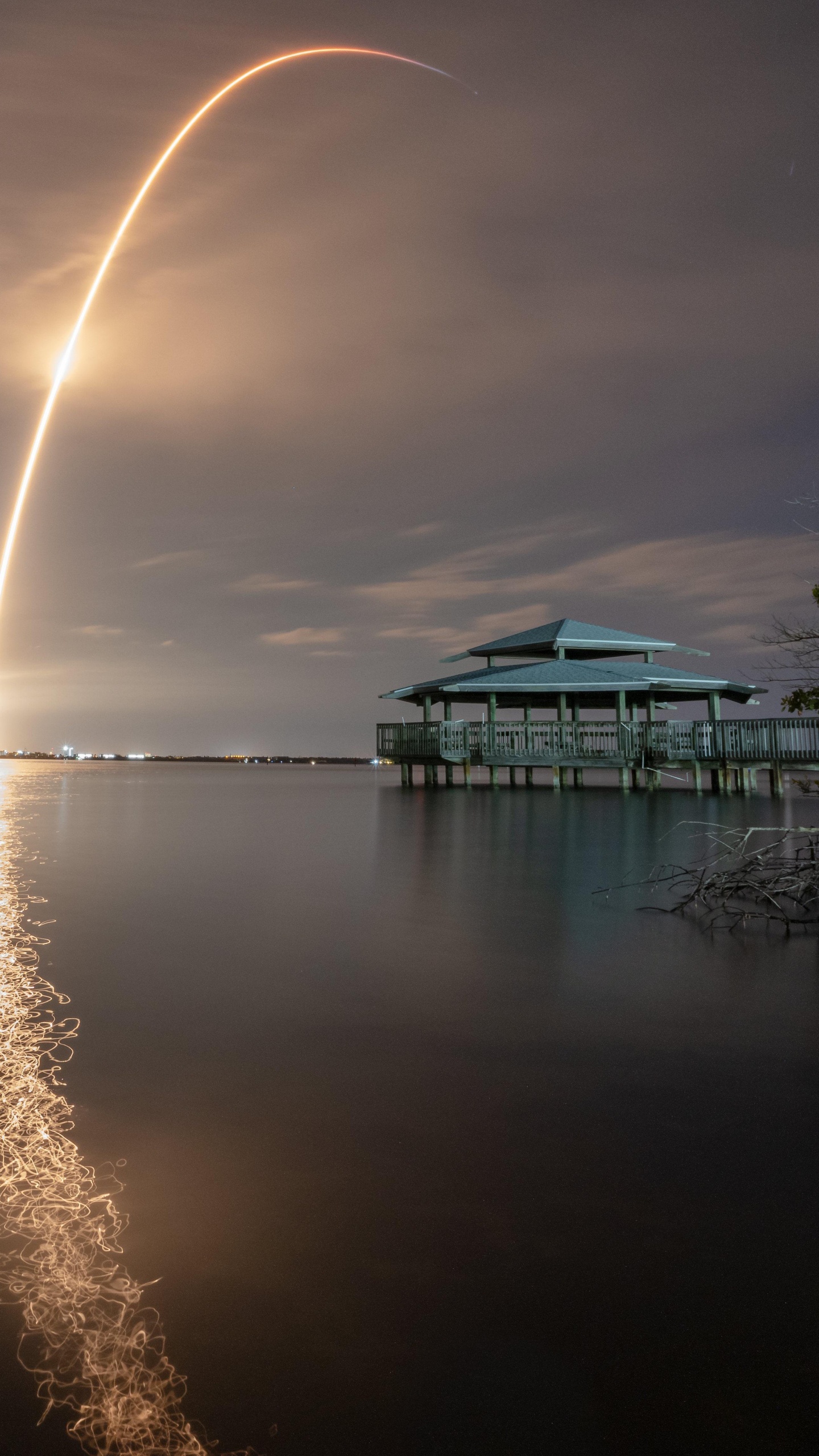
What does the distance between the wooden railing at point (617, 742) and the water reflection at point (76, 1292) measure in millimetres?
22993

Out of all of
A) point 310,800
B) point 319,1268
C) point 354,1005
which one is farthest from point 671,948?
point 310,800

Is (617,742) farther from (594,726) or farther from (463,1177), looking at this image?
(463,1177)

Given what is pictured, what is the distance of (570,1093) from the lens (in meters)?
3.15

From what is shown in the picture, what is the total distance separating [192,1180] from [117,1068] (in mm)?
1120

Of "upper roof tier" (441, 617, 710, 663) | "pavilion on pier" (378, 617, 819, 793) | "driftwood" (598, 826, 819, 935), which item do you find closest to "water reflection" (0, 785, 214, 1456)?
"driftwood" (598, 826, 819, 935)

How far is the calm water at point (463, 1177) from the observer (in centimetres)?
165

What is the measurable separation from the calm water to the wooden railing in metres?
19.2

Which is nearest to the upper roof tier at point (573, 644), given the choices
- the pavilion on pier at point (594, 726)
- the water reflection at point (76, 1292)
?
the pavilion on pier at point (594, 726)

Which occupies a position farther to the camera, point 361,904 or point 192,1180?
point 361,904

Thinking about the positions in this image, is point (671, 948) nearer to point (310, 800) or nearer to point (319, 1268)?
point (319, 1268)

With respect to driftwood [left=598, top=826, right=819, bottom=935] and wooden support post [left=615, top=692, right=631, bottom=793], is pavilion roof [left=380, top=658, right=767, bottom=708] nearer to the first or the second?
wooden support post [left=615, top=692, right=631, bottom=793]

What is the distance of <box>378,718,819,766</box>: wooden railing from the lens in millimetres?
23828

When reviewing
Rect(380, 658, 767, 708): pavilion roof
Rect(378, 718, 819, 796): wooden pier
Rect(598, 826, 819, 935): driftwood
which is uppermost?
Rect(380, 658, 767, 708): pavilion roof

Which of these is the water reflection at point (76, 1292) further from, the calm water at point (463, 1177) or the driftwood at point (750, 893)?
the driftwood at point (750, 893)
